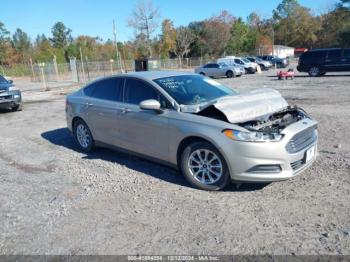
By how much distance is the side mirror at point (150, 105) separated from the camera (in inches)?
198

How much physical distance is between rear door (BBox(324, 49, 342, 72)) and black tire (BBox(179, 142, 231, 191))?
2087 centimetres

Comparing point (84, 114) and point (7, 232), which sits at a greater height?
point (84, 114)

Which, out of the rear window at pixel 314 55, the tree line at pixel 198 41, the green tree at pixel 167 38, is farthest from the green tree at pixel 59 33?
the rear window at pixel 314 55

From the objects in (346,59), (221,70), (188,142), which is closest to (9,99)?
(188,142)

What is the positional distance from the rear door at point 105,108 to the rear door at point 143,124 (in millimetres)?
192

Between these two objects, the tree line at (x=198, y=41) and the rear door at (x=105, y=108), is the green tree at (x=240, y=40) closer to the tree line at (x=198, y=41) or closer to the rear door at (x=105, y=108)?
the tree line at (x=198, y=41)

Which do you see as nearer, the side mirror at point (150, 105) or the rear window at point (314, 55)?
the side mirror at point (150, 105)

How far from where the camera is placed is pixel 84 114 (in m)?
6.83

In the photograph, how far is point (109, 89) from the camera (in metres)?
6.31

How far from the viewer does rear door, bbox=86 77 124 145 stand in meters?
6.02

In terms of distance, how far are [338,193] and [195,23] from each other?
253ft

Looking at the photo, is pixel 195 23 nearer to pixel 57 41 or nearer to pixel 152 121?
pixel 57 41

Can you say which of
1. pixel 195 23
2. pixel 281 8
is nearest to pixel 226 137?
pixel 195 23

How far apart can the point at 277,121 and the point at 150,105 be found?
177cm
